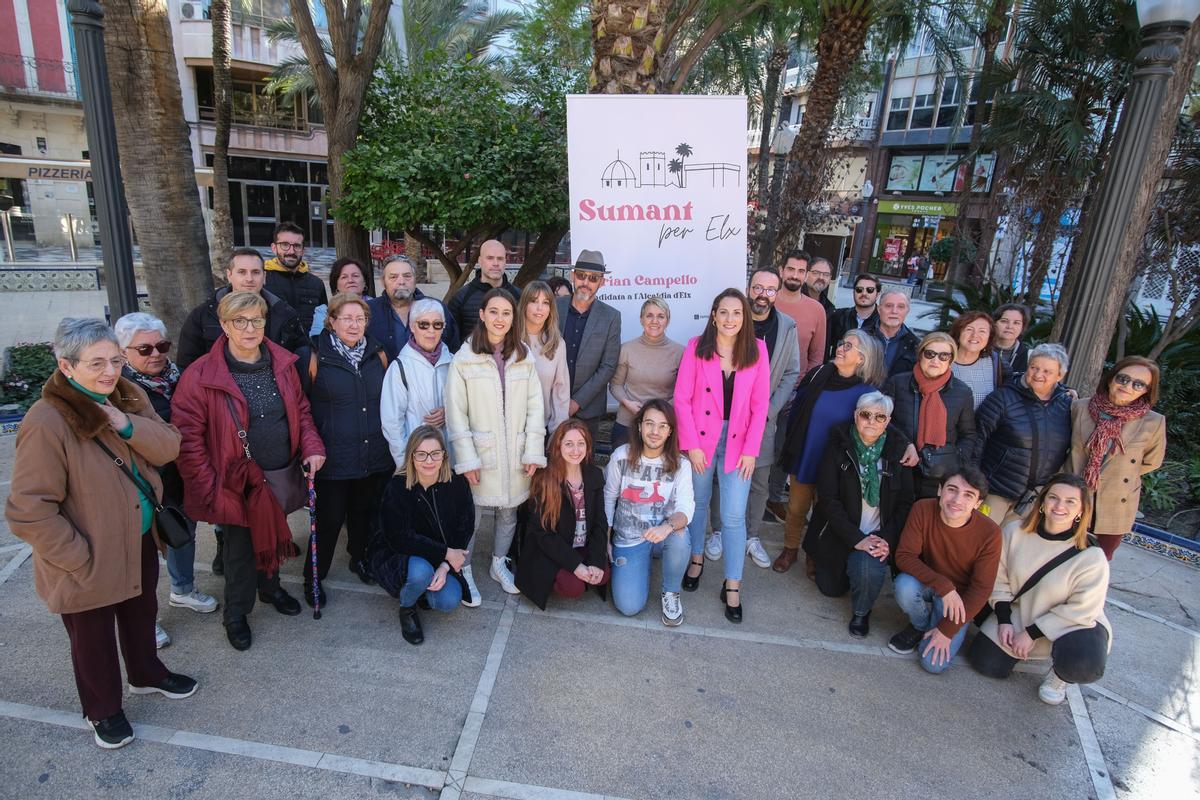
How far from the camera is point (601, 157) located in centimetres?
493

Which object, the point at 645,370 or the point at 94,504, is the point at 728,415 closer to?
the point at 645,370

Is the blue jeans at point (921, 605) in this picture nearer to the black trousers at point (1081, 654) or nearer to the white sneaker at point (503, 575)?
the black trousers at point (1081, 654)

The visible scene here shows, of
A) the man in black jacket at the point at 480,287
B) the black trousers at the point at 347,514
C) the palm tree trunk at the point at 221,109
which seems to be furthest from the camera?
the palm tree trunk at the point at 221,109

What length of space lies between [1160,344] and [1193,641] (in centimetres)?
457

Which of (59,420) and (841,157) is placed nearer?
(59,420)

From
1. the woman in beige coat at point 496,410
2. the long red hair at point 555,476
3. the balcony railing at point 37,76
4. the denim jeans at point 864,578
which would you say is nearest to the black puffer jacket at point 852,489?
the denim jeans at point 864,578

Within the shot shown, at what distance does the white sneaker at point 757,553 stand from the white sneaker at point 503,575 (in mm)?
1697

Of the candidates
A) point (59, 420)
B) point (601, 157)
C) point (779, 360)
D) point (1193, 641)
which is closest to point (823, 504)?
point (779, 360)

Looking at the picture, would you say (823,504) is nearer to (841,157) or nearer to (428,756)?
(428,756)

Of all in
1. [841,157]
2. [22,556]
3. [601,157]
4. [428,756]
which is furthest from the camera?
[841,157]

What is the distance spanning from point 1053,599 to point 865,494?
103 cm

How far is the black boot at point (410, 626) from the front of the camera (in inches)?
135

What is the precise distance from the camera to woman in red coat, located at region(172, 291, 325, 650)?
10.0ft

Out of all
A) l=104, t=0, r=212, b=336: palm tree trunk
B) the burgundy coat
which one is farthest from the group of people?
l=104, t=0, r=212, b=336: palm tree trunk
